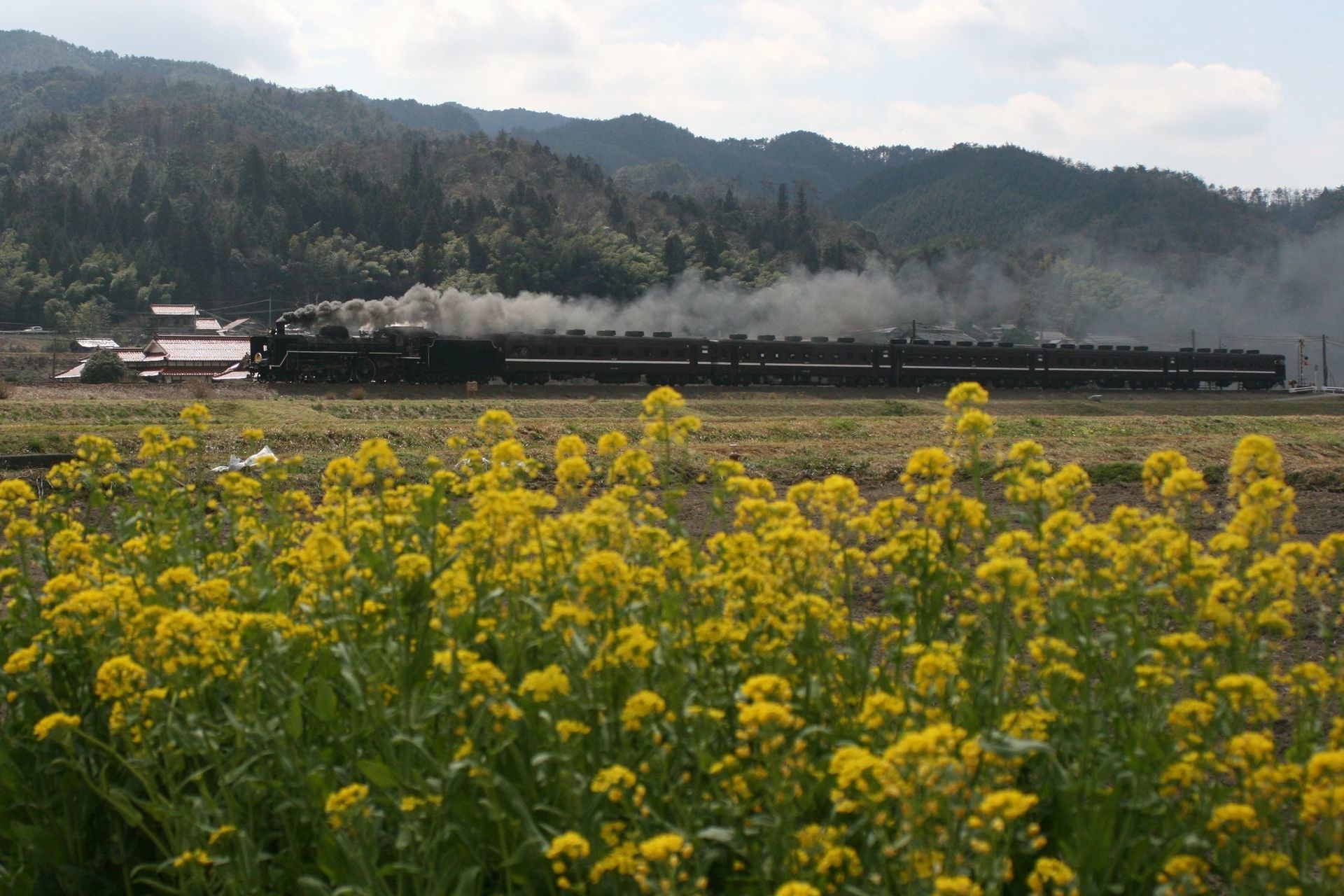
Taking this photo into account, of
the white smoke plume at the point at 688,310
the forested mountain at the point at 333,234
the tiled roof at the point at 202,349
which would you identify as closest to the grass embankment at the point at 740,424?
the white smoke plume at the point at 688,310

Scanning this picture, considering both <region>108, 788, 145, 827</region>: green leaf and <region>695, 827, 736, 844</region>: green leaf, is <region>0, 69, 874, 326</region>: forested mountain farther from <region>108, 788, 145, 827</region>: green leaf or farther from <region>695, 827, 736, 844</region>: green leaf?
<region>695, 827, 736, 844</region>: green leaf

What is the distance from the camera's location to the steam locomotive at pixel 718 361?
43.8 m

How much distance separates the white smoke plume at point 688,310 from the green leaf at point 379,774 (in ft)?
145

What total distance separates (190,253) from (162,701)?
132 metres

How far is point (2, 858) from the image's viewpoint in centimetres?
536

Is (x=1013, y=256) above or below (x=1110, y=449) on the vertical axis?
above

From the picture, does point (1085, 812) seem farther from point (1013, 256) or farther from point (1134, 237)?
point (1134, 237)

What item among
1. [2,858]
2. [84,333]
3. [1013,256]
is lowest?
[2,858]

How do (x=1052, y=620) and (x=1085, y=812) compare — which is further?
(x=1052, y=620)

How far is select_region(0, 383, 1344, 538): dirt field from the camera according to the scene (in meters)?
23.2

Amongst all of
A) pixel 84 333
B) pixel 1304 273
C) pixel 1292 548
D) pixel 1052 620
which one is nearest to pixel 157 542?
pixel 1052 620

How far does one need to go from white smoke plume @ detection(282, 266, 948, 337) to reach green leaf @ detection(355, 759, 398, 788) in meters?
44.3

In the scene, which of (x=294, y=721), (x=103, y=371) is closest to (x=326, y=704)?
(x=294, y=721)

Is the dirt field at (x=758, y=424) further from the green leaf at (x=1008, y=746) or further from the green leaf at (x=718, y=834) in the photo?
the green leaf at (x=718, y=834)
